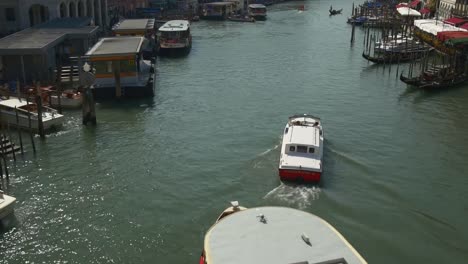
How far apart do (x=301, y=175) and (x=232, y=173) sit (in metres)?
3.80

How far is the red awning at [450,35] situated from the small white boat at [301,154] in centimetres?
2485

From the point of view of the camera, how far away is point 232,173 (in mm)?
25219

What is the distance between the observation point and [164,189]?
23703mm

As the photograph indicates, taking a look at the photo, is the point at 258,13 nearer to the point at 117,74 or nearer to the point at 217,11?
the point at 217,11

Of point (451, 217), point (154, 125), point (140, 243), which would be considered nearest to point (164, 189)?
point (140, 243)

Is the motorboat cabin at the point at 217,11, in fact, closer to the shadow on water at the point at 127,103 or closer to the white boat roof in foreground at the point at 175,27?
the white boat roof in foreground at the point at 175,27

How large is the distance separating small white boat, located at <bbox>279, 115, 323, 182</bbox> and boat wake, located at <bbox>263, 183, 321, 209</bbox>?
398 mm

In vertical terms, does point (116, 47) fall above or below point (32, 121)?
above

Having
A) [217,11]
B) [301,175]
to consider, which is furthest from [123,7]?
[301,175]

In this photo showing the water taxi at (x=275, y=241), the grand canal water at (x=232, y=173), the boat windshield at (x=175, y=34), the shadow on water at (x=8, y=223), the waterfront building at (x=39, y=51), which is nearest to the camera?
the water taxi at (x=275, y=241)

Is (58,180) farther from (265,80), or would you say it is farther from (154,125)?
(265,80)

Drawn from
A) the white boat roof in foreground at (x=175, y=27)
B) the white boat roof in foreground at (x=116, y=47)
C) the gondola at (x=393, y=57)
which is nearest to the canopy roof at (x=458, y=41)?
the gondola at (x=393, y=57)

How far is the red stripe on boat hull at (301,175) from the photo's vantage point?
23.0 metres

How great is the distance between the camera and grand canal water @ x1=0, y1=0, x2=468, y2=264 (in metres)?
19.4
